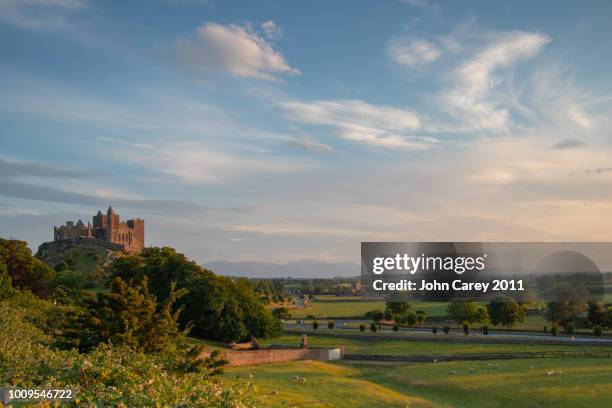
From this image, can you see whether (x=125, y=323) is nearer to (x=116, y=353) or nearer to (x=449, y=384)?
(x=116, y=353)

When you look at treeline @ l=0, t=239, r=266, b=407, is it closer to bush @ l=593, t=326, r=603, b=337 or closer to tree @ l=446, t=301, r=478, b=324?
tree @ l=446, t=301, r=478, b=324

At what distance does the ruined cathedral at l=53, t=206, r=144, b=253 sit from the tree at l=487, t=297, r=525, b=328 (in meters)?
109

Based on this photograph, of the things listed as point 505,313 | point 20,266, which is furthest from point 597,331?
point 20,266

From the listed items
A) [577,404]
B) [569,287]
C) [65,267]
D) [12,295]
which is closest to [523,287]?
[569,287]

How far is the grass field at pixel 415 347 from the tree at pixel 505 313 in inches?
575

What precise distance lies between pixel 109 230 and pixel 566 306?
126739 mm

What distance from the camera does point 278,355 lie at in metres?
49.2

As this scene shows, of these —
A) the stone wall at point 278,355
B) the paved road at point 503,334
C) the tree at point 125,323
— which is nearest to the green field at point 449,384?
the stone wall at point 278,355

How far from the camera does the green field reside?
31266 millimetres

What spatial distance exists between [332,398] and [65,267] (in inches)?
3571

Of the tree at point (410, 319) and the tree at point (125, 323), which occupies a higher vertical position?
the tree at point (125, 323)

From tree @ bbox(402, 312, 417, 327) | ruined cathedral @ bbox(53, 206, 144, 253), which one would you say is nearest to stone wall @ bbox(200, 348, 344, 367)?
tree @ bbox(402, 312, 417, 327)

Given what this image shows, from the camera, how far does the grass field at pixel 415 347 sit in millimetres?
56750

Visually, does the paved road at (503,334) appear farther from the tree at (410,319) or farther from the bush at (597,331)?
the tree at (410,319)
